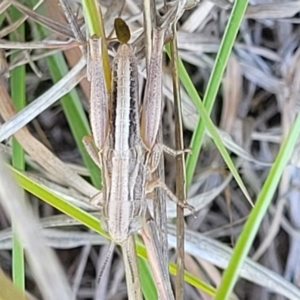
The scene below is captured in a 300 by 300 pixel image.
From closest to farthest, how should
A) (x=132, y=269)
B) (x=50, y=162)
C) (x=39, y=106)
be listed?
1. (x=132, y=269)
2. (x=39, y=106)
3. (x=50, y=162)

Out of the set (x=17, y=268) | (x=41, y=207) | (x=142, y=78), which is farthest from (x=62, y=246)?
(x=142, y=78)

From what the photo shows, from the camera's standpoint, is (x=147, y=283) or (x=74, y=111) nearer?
(x=147, y=283)

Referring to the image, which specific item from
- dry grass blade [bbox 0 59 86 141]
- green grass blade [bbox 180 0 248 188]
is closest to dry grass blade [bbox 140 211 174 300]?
green grass blade [bbox 180 0 248 188]

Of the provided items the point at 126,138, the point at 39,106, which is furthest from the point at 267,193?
the point at 39,106

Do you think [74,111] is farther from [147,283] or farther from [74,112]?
[147,283]

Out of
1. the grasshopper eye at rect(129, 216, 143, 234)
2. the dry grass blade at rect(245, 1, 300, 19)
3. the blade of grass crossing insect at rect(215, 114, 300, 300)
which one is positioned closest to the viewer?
the blade of grass crossing insect at rect(215, 114, 300, 300)

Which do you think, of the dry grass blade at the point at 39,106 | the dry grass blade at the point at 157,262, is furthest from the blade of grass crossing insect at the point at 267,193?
the dry grass blade at the point at 39,106

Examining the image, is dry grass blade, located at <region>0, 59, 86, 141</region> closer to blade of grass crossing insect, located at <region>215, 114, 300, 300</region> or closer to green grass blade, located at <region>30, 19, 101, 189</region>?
green grass blade, located at <region>30, 19, 101, 189</region>

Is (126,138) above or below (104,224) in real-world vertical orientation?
above

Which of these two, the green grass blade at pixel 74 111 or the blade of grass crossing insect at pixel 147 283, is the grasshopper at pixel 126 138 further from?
the green grass blade at pixel 74 111

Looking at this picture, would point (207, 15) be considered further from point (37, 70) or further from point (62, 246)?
point (62, 246)
